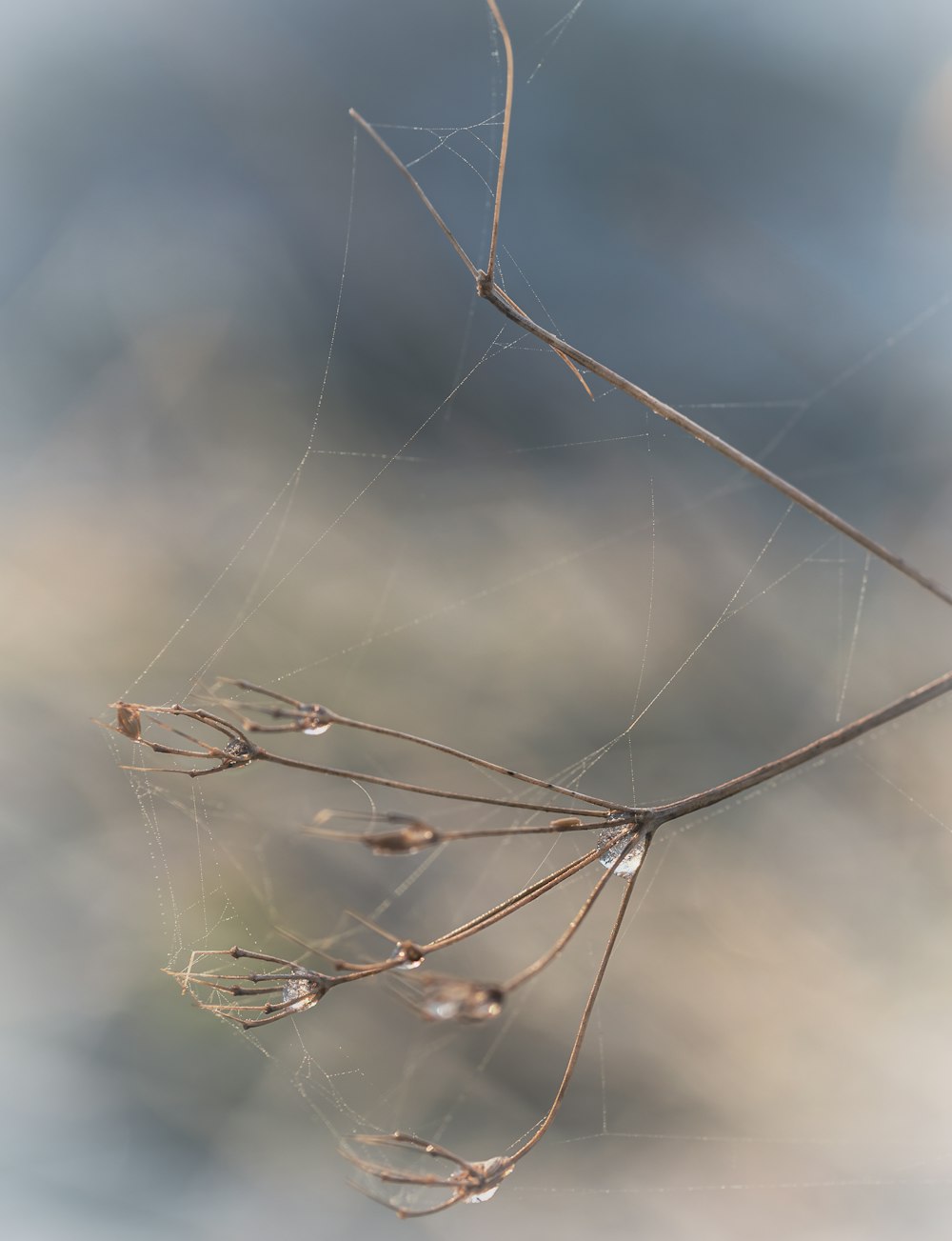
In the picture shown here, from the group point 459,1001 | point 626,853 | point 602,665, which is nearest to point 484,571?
point 602,665

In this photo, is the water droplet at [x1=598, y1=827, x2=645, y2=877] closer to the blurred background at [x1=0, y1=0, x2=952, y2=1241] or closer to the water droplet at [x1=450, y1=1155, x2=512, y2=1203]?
the water droplet at [x1=450, y1=1155, x2=512, y2=1203]

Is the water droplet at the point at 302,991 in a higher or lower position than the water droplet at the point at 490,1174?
higher

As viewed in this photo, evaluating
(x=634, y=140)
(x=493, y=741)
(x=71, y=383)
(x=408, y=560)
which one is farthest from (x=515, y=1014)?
(x=634, y=140)

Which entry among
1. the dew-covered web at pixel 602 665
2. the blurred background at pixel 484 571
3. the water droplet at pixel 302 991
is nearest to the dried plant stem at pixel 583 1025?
the water droplet at pixel 302 991

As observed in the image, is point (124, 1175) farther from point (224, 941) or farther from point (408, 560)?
point (408, 560)

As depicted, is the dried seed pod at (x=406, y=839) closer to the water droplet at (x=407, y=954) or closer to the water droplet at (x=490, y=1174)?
the water droplet at (x=407, y=954)

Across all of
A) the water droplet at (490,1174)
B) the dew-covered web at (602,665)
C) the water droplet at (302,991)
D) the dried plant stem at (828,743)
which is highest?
the dew-covered web at (602,665)

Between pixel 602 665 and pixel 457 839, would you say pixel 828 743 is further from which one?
pixel 602 665
